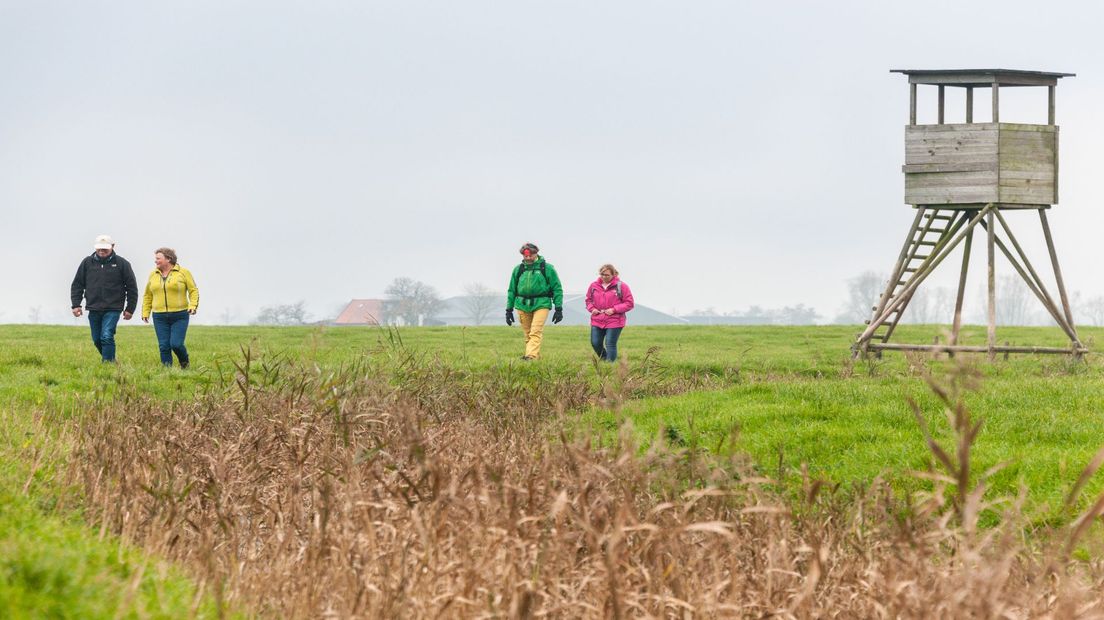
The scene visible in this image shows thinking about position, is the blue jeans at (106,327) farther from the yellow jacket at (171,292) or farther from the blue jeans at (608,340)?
the blue jeans at (608,340)

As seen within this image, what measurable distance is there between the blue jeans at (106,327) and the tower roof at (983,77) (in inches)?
615

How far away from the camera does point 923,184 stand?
73.2 ft

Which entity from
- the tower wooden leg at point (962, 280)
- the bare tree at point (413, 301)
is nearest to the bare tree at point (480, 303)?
the bare tree at point (413, 301)

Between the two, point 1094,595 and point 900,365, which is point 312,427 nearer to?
point 1094,595

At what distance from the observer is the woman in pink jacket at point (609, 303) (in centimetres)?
1908

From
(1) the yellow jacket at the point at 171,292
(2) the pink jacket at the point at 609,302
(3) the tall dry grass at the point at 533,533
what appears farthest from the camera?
(2) the pink jacket at the point at 609,302

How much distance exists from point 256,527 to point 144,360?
471 inches

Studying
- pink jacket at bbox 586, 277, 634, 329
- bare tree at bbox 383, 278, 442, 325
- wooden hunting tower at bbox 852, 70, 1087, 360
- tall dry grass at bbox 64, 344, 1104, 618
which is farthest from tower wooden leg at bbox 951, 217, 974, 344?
bare tree at bbox 383, 278, 442, 325

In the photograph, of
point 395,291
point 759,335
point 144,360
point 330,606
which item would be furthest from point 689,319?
point 330,606

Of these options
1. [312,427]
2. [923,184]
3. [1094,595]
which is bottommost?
[1094,595]

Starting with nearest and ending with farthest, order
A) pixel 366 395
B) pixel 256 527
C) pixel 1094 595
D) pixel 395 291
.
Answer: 1. pixel 1094 595
2. pixel 256 527
3. pixel 366 395
4. pixel 395 291

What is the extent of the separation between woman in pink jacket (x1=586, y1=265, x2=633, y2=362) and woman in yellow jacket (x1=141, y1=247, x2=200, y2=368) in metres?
6.40

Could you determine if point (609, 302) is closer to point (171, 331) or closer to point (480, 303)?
point (171, 331)

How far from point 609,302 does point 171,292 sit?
23.0ft
